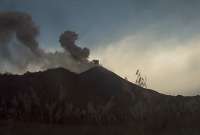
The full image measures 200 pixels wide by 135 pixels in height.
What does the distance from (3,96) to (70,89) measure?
2094 cm

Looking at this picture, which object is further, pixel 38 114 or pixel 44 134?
pixel 38 114

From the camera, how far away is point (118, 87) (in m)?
115

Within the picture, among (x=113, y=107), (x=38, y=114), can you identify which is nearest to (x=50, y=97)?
(x=113, y=107)

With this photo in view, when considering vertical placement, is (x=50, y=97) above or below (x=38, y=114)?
above

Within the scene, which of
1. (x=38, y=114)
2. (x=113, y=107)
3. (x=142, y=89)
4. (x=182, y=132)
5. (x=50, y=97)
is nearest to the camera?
(x=182, y=132)

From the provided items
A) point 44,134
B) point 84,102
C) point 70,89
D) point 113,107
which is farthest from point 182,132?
point 70,89

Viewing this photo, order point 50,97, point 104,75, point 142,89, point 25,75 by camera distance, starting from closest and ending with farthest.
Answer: point 50,97 → point 142,89 → point 25,75 → point 104,75

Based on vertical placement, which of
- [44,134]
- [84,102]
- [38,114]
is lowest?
[44,134]

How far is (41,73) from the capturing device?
393 ft

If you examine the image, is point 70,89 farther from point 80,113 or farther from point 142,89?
point 80,113

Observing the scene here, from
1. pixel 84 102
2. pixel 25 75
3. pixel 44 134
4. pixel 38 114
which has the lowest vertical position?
pixel 44 134

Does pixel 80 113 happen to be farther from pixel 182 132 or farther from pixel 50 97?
pixel 182 132

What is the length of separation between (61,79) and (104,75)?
46.6ft

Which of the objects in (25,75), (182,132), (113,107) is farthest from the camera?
(25,75)
